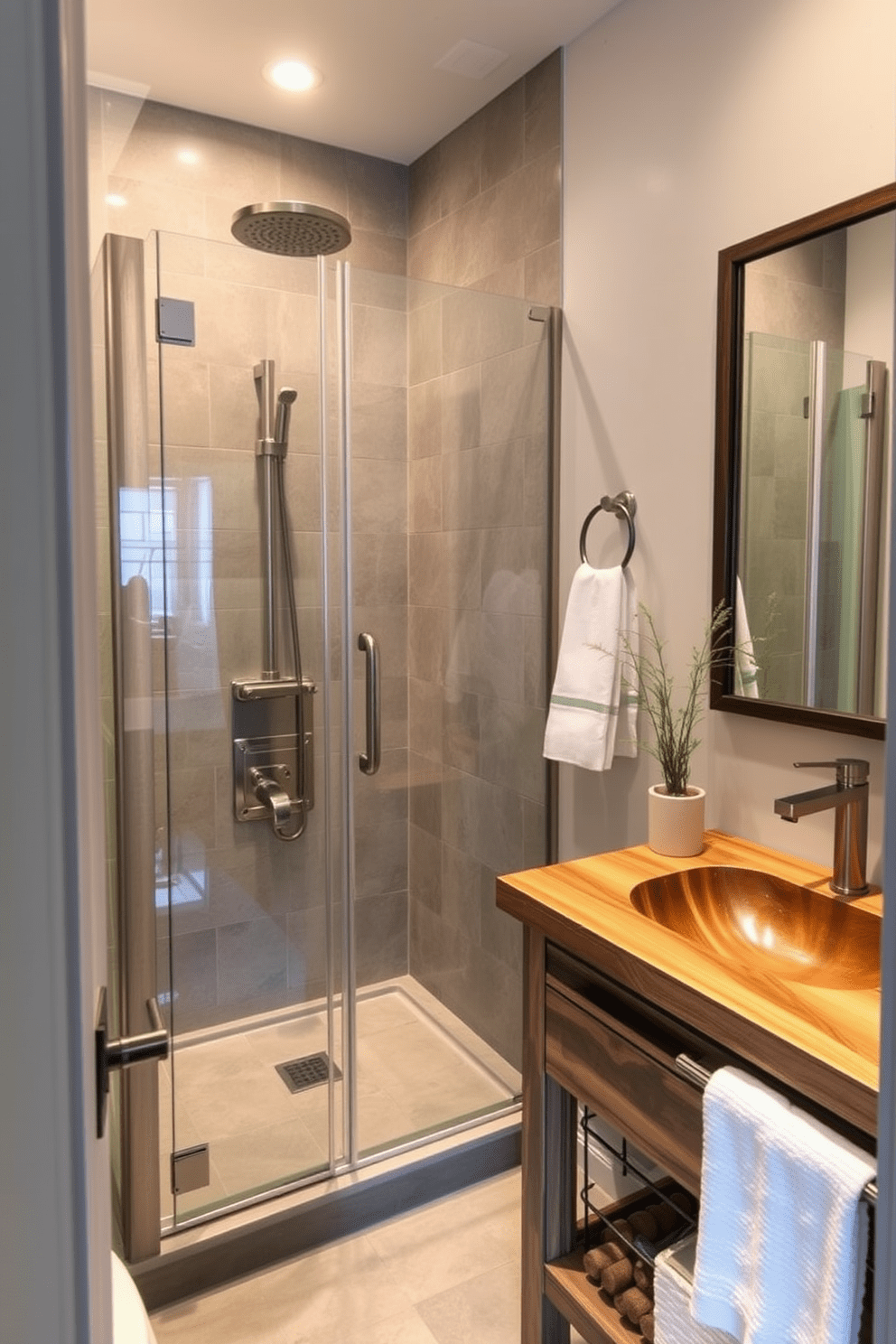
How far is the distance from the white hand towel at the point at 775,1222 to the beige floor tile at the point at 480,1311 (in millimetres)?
778

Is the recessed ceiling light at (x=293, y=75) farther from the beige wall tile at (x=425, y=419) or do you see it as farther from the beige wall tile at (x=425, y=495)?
the beige wall tile at (x=425, y=495)

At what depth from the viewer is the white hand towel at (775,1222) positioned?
97 cm

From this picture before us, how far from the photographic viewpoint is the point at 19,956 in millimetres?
453

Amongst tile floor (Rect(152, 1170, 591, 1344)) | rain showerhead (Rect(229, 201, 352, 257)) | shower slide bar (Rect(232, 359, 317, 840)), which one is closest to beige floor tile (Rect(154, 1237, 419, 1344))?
tile floor (Rect(152, 1170, 591, 1344))

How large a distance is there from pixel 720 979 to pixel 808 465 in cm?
88

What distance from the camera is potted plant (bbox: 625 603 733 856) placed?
1681 millimetres

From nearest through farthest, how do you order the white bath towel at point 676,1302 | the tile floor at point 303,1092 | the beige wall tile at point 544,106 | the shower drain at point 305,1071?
the white bath towel at point 676,1302 → the tile floor at point 303,1092 → the shower drain at point 305,1071 → the beige wall tile at point 544,106

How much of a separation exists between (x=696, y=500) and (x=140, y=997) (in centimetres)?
147

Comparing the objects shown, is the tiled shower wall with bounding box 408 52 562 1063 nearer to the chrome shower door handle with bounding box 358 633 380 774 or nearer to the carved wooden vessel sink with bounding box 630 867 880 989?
the chrome shower door handle with bounding box 358 633 380 774

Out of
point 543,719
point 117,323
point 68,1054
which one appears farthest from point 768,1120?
point 117,323

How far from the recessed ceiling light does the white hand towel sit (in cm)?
232

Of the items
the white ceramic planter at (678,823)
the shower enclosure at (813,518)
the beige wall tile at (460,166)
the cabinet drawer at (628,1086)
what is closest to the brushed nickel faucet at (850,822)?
the shower enclosure at (813,518)

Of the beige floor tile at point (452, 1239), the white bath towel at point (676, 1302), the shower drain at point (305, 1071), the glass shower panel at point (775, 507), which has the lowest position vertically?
the beige floor tile at point (452, 1239)

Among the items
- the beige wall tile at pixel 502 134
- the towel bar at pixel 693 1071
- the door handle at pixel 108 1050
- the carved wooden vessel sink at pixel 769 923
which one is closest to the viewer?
the door handle at pixel 108 1050
